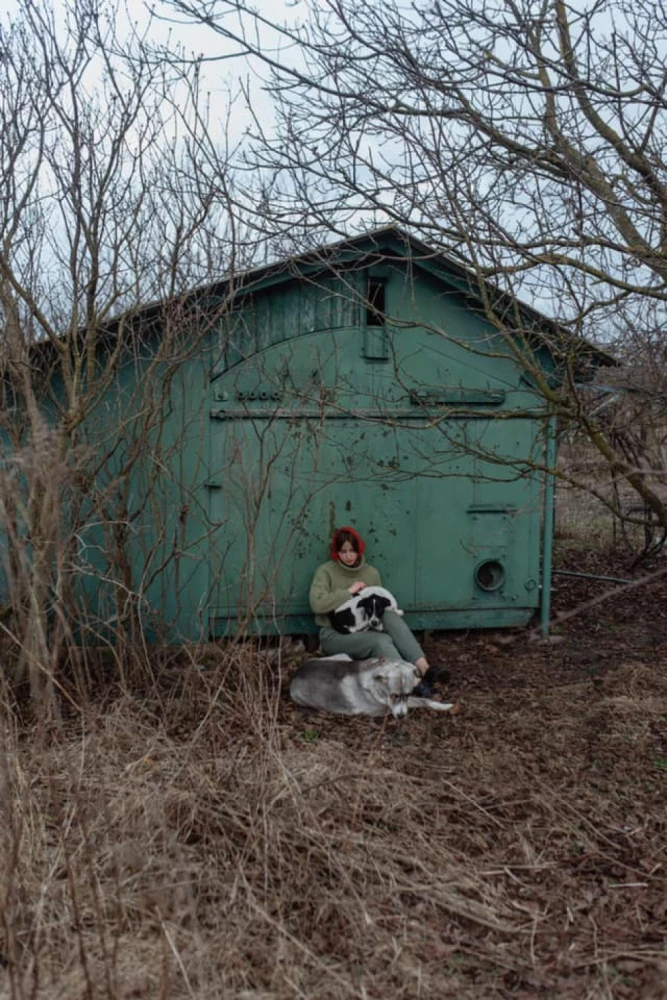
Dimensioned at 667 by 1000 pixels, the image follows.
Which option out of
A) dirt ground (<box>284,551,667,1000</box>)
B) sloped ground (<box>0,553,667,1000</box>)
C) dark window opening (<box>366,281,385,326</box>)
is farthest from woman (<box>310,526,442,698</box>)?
dark window opening (<box>366,281,385,326</box>)

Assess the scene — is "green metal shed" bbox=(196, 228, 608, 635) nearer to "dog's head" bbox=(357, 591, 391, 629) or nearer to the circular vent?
the circular vent

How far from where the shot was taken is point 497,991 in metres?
3.51

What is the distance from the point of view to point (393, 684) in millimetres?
6438

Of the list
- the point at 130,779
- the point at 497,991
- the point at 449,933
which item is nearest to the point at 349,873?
the point at 449,933

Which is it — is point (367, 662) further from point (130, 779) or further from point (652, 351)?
point (652, 351)

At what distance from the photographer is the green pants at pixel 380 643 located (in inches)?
276

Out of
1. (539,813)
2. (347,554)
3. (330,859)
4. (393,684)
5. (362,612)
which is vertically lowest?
(539,813)

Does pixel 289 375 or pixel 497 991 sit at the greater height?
pixel 289 375

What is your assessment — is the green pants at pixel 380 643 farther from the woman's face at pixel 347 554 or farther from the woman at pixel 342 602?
the woman's face at pixel 347 554

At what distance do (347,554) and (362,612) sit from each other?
46cm

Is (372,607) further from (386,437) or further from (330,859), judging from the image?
(330,859)

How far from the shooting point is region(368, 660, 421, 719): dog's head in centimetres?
638

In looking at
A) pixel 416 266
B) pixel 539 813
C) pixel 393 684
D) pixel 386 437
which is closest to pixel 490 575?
pixel 386 437

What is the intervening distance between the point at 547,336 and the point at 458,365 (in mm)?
847
